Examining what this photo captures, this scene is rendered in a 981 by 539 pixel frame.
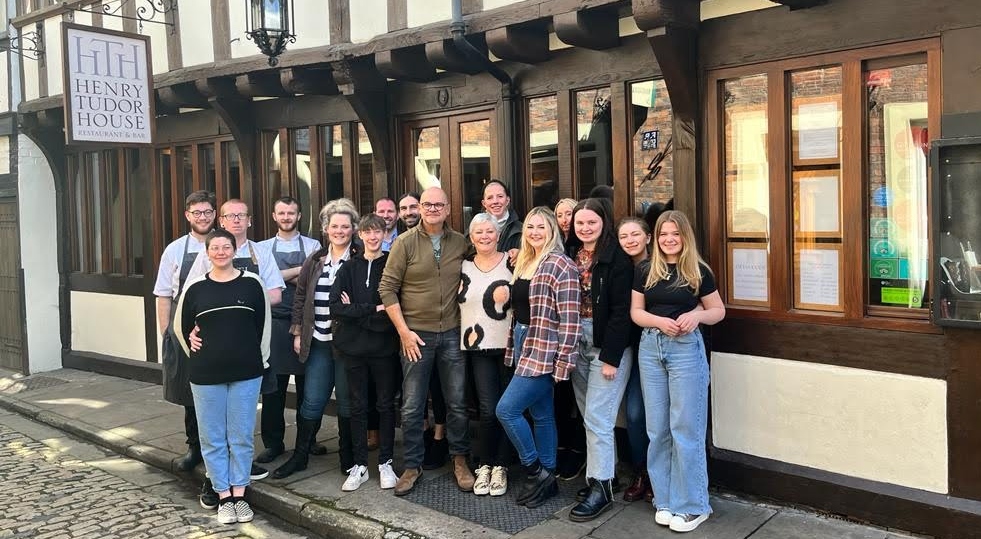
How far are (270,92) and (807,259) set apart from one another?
17.2 feet

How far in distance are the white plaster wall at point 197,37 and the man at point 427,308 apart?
170 inches

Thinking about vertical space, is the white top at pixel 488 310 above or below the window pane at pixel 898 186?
below

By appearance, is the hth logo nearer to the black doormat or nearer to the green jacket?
the green jacket

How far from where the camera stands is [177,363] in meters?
6.01

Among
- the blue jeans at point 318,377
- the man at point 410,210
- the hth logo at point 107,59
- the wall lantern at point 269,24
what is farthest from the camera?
the hth logo at point 107,59

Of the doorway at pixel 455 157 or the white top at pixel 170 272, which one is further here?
the doorway at pixel 455 157

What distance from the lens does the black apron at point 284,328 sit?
6.17 metres

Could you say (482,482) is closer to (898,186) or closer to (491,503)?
(491,503)

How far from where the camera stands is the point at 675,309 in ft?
15.5

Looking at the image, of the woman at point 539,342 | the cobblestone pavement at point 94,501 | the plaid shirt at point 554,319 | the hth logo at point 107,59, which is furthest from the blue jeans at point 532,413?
the hth logo at point 107,59

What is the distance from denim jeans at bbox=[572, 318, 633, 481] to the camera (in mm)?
4965

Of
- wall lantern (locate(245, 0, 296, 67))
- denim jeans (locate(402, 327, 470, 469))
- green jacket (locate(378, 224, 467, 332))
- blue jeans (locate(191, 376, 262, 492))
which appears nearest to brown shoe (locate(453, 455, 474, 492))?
denim jeans (locate(402, 327, 470, 469))

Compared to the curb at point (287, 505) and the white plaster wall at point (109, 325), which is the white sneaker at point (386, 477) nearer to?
the curb at point (287, 505)

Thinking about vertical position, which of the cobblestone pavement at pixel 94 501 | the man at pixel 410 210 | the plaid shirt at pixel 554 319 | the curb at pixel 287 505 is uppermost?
the man at pixel 410 210
